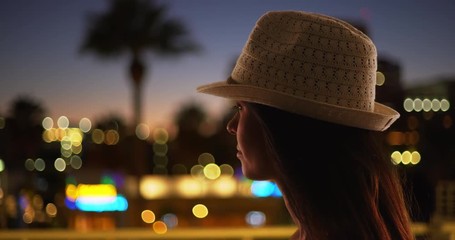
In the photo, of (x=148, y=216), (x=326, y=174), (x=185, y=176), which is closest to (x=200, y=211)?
(x=148, y=216)

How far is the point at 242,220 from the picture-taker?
1970cm

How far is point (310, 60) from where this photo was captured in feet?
3.36

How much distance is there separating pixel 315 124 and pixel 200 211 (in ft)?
64.3

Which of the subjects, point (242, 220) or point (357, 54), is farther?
point (242, 220)

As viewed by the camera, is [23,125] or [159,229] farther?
[23,125]

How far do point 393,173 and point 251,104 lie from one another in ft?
0.96

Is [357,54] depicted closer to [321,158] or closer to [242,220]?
[321,158]

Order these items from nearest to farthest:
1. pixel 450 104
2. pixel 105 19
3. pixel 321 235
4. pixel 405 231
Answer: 1. pixel 321 235
2. pixel 405 231
3. pixel 105 19
4. pixel 450 104

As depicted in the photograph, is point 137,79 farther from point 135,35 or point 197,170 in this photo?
point 197,170

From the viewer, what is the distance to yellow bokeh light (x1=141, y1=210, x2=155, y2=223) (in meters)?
21.4

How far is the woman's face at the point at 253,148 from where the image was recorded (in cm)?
105

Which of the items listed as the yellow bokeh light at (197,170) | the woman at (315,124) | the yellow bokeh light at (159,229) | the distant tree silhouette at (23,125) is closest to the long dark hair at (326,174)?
the woman at (315,124)

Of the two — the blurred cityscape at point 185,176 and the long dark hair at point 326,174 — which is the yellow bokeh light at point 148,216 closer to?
the blurred cityscape at point 185,176

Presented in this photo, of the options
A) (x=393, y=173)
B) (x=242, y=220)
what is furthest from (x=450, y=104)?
(x=393, y=173)
